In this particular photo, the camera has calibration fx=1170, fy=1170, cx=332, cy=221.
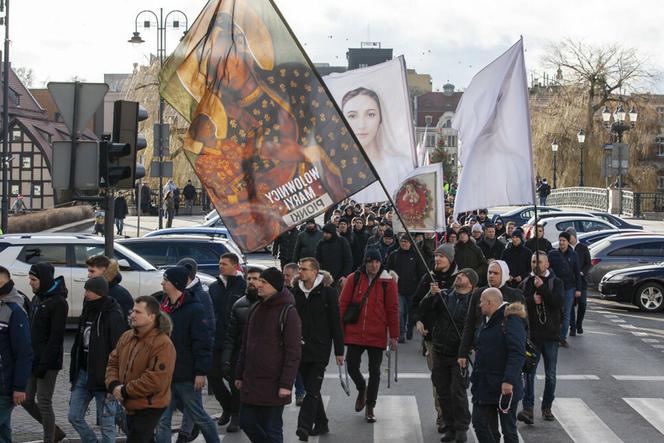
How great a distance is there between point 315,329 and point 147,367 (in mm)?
2982

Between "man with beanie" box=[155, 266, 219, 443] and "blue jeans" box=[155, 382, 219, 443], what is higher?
"man with beanie" box=[155, 266, 219, 443]

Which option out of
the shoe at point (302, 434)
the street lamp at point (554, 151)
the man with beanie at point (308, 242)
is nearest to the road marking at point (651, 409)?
the shoe at point (302, 434)

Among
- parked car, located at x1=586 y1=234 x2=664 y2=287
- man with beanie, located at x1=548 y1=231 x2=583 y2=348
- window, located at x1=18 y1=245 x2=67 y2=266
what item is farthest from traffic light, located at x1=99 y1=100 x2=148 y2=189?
parked car, located at x1=586 y1=234 x2=664 y2=287

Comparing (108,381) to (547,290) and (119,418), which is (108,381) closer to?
(119,418)

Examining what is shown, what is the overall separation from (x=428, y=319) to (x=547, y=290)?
1.42m

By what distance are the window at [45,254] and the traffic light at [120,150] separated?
7.38 meters

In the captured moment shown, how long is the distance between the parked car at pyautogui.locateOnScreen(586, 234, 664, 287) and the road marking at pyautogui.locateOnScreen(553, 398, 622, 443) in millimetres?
12949

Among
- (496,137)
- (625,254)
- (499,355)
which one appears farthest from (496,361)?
(625,254)

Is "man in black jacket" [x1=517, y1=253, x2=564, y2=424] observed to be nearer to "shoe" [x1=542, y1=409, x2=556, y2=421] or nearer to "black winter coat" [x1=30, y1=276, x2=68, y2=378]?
"shoe" [x1=542, y1=409, x2=556, y2=421]

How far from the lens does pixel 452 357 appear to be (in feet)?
34.6

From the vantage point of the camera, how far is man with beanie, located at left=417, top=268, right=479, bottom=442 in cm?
1039

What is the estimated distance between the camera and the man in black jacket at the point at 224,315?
11.0 meters

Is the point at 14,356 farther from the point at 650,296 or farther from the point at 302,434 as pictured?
the point at 650,296

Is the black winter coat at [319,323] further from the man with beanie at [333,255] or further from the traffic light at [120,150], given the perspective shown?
the man with beanie at [333,255]
